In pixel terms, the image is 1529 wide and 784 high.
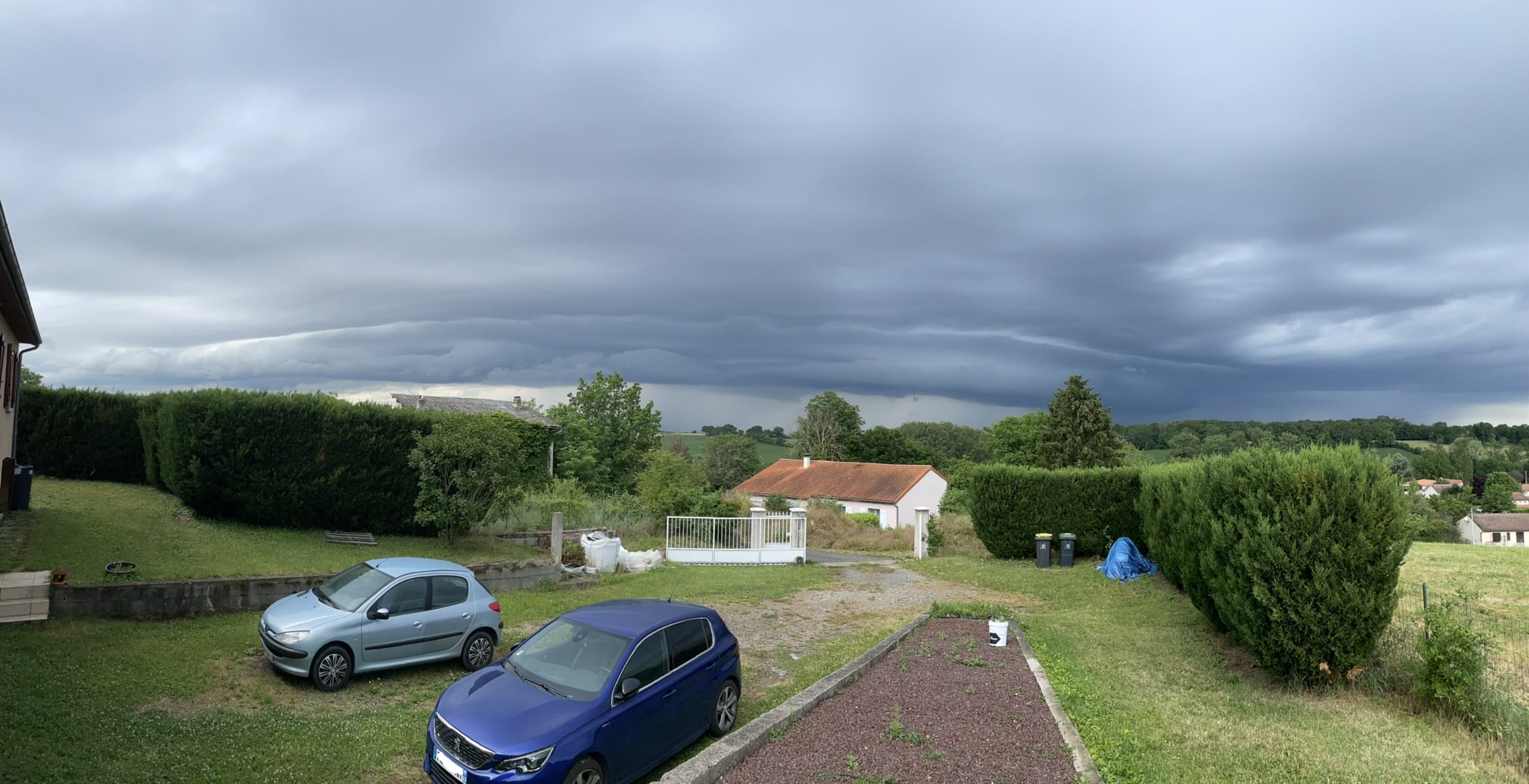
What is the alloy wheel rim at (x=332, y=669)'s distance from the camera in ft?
28.6

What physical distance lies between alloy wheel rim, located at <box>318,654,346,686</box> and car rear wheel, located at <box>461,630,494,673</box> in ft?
5.00

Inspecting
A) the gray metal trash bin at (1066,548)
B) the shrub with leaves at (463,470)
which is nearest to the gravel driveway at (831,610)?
the gray metal trash bin at (1066,548)

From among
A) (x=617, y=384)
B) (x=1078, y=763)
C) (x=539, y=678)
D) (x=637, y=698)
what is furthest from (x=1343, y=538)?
(x=617, y=384)

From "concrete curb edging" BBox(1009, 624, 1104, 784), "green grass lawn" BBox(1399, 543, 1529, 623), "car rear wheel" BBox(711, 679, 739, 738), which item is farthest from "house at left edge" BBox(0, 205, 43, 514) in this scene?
"green grass lawn" BBox(1399, 543, 1529, 623)

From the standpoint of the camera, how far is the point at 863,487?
52156 mm

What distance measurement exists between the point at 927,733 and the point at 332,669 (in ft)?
22.3

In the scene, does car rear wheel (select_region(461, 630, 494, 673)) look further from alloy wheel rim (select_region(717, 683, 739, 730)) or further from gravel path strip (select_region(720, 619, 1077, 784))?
gravel path strip (select_region(720, 619, 1077, 784))

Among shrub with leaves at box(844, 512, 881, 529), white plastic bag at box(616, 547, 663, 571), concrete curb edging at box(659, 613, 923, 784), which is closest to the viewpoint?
concrete curb edging at box(659, 613, 923, 784)

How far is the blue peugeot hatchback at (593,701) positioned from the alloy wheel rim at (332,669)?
9.35ft

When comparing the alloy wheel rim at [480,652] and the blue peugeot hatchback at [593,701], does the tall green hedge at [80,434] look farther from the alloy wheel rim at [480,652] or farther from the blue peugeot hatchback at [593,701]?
the blue peugeot hatchback at [593,701]

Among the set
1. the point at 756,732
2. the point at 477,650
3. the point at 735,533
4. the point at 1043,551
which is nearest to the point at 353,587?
the point at 477,650

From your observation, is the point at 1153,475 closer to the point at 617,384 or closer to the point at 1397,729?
the point at 1397,729

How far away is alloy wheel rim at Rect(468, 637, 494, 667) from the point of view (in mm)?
10203

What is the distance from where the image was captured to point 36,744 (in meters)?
6.28
